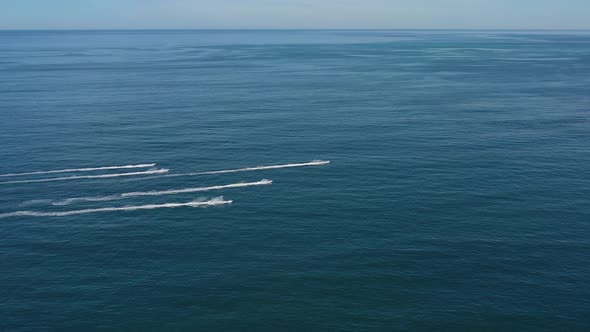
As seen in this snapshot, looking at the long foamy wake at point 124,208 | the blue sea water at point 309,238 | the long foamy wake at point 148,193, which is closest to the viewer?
the blue sea water at point 309,238

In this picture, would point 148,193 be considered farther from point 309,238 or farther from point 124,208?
point 309,238

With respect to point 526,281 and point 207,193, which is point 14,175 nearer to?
point 207,193

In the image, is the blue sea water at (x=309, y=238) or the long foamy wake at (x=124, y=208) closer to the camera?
Result: the blue sea water at (x=309, y=238)

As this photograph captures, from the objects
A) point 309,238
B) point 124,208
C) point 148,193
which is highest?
point 148,193

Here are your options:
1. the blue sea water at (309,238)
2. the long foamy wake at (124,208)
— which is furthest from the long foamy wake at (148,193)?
the long foamy wake at (124,208)

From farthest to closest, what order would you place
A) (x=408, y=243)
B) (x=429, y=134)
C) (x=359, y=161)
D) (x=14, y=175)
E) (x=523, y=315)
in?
(x=429, y=134) → (x=359, y=161) → (x=14, y=175) → (x=408, y=243) → (x=523, y=315)

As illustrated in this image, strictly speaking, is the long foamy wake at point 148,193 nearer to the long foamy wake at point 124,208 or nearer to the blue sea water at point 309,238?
the blue sea water at point 309,238

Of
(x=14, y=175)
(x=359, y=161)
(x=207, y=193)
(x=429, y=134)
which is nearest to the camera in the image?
(x=207, y=193)

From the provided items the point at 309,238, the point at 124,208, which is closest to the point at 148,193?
the point at 124,208

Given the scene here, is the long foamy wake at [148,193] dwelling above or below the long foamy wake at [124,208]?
above

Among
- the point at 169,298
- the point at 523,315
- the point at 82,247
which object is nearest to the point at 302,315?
the point at 169,298

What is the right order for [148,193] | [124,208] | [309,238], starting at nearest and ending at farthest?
[309,238] → [124,208] → [148,193]
